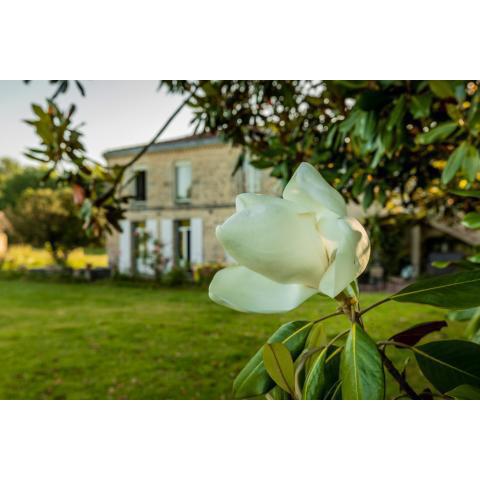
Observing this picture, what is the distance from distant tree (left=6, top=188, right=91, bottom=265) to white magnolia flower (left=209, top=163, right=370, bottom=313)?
779 centimetres

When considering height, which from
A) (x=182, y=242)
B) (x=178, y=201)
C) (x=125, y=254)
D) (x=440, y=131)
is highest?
(x=440, y=131)

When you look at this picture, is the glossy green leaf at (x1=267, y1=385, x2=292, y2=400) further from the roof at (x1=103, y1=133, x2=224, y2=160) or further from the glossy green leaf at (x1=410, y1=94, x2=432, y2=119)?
the roof at (x1=103, y1=133, x2=224, y2=160)

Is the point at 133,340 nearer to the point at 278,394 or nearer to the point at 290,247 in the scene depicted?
the point at 278,394

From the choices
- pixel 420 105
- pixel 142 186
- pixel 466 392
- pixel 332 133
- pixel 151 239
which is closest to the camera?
pixel 466 392

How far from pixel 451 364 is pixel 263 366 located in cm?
13

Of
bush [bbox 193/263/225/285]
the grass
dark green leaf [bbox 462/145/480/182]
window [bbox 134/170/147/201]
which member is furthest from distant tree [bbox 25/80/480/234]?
window [bbox 134/170/147/201]

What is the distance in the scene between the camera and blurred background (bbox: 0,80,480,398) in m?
1.07

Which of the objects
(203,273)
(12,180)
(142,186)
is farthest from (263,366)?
(12,180)

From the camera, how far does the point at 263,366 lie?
0.36 m

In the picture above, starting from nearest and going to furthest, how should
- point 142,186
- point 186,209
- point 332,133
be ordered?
1. point 332,133
2. point 186,209
3. point 142,186
